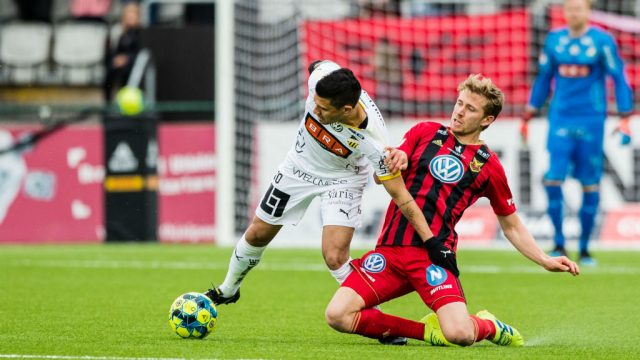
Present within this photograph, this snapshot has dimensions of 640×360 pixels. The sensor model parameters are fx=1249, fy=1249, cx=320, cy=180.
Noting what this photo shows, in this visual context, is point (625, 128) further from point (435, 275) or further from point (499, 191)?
point (435, 275)

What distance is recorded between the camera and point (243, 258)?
7.14m

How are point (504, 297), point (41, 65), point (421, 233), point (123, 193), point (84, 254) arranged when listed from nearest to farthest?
1. point (421, 233)
2. point (504, 297)
3. point (84, 254)
4. point (123, 193)
5. point (41, 65)

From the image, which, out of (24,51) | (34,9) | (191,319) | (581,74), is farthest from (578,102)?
(34,9)

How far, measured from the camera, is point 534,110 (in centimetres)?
1138

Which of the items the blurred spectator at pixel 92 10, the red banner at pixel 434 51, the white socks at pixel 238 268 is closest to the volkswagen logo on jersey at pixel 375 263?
the white socks at pixel 238 268

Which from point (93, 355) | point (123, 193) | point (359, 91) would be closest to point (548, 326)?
point (359, 91)

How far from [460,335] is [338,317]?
626 mm

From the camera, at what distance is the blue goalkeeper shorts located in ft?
37.4

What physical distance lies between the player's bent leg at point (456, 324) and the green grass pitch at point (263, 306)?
68 millimetres

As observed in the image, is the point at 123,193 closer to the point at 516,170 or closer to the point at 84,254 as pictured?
the point at 84,254

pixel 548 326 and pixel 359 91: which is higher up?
pixel 359 91

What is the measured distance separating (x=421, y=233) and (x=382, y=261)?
32cm

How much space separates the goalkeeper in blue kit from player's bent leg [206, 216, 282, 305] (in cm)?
472

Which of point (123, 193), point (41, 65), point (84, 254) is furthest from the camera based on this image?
point (41, 65)
